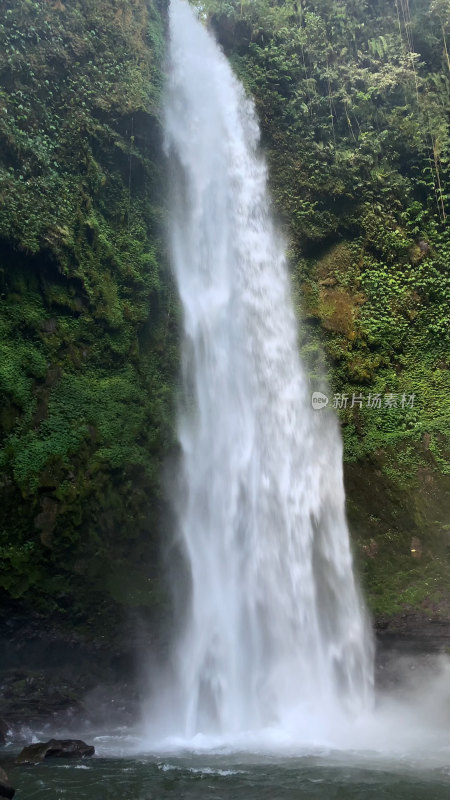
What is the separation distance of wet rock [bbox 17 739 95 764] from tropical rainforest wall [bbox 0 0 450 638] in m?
2.21

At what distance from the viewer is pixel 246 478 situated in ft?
35.6

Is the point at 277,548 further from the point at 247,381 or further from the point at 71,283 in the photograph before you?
the point at 71,283

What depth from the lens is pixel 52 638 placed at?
9875 millimetres

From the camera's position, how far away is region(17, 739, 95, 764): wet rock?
7.61 meters

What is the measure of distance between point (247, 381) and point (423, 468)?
11.7ft

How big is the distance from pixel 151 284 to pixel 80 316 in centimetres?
160

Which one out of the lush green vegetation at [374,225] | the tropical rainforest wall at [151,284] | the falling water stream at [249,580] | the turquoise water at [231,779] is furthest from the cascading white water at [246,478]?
the turquoise water at [231,779]

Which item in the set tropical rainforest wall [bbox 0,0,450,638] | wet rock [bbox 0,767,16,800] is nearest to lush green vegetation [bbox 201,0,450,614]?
tropical rainforest wall [bbox 0,0,450,638]

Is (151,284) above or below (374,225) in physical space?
below

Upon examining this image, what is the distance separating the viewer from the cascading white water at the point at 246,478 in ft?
32.0

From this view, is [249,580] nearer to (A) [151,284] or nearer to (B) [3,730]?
(B) [3,730]

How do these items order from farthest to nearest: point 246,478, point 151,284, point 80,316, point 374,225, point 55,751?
point 374,225
point 151,284
point 80,316
point 246,478
point 55,751

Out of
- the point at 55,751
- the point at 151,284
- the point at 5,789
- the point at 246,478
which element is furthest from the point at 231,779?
the point at 151,284

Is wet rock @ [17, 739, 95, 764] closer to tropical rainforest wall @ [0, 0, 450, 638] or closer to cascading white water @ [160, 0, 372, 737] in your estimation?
cascading white water @ [160, 0, 372, 737]
